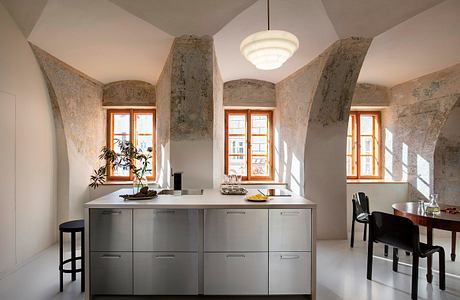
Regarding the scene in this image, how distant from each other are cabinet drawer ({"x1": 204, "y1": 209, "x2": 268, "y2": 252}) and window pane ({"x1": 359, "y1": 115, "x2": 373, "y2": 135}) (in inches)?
170

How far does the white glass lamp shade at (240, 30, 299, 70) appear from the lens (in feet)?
7.85

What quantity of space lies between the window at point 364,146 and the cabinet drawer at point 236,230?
4.03m

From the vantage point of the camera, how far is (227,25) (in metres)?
3.69

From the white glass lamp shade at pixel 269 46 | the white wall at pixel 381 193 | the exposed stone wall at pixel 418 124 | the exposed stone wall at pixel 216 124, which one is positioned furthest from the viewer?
→ the white wall at pixel 381 193

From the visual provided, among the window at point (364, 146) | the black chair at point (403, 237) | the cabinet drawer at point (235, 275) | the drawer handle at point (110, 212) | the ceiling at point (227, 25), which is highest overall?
the ceiling at point (227, 25)

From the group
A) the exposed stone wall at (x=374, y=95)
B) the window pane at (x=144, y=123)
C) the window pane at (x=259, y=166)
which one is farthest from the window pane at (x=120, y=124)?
the exposed stone wall at (x=374, y=95)

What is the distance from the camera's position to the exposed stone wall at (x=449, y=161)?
5211 millimetres

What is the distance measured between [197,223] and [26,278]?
89.8 inches

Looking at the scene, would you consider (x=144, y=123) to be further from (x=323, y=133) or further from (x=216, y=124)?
(x=323, y=133)

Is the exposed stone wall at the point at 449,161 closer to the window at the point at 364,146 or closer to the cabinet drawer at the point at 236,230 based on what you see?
the window at the point at 364,146

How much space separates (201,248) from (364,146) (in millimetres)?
4749

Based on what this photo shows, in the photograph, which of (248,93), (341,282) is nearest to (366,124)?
(248,93)

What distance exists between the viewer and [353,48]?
409 centimetres

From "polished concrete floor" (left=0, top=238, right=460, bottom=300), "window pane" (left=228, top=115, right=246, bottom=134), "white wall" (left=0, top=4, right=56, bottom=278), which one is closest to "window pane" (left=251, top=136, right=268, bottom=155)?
"window pane" (left=228, top=115, right=246, bottom=134)
